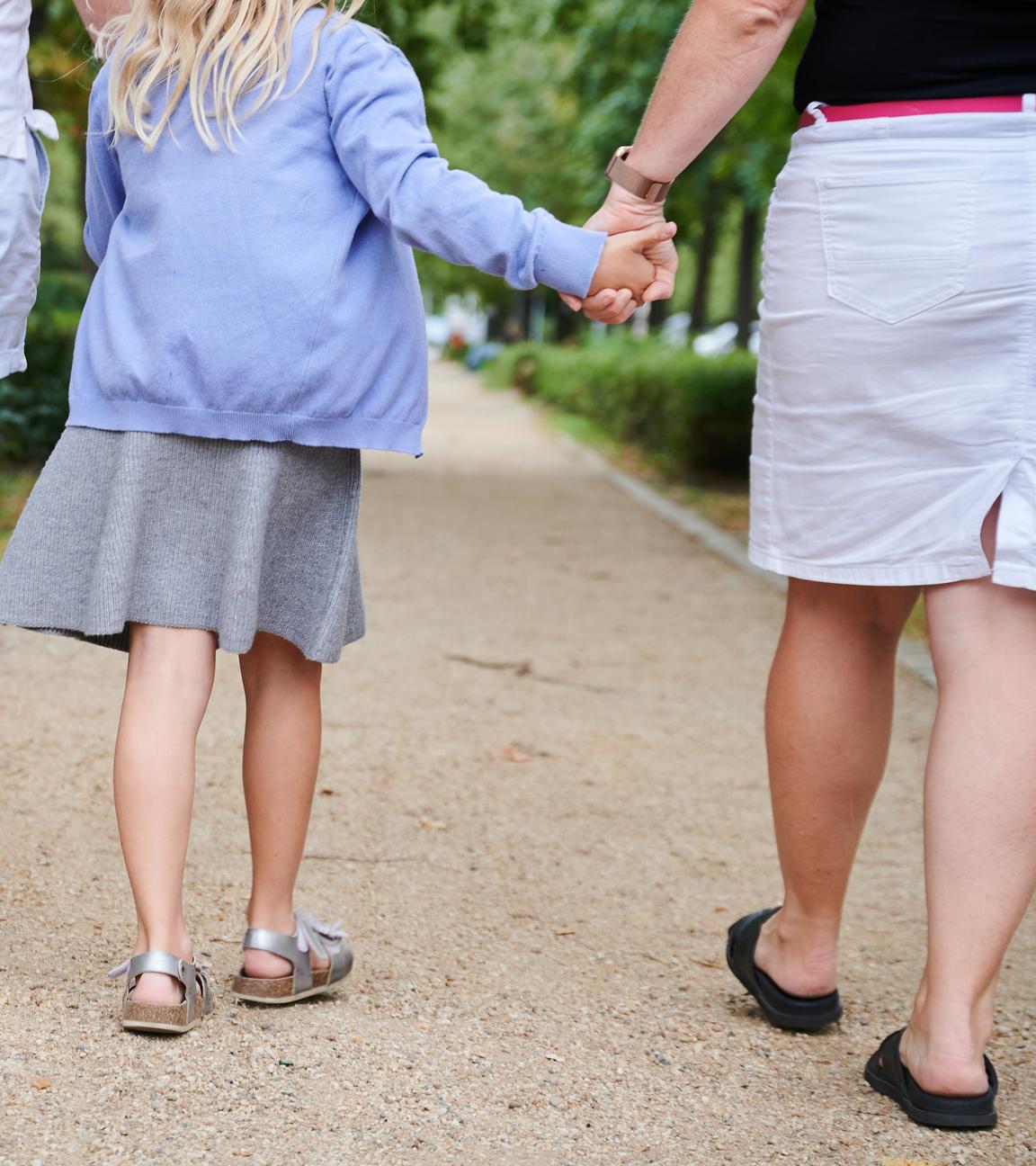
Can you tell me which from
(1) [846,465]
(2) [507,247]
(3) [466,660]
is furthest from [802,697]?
(3) [466,660]

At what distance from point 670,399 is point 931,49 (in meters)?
11.1

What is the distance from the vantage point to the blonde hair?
2.12 m

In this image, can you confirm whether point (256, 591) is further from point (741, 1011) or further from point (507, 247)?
point (741, 1011)

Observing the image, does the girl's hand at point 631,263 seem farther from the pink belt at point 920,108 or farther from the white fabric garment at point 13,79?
the white fabric garment at point 13,79

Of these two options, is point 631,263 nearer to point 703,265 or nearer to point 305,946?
point 305,946

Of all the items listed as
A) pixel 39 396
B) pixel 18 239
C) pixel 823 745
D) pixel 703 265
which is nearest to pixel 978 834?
pixel 823 745

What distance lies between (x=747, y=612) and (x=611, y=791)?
2929 millimetres

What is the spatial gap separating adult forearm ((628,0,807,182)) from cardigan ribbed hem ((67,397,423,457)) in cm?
60

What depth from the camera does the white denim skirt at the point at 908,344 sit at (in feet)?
6.81

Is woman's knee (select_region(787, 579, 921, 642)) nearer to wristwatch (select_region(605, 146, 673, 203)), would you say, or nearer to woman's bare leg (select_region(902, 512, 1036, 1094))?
woman's bare leg (select_region(902, 512, 1036, 1094))

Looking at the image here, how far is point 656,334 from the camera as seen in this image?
2102 cm

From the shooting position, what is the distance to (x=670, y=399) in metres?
13.2

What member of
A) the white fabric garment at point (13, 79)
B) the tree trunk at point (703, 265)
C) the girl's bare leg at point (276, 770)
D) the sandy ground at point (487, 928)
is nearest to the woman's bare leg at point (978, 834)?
the sandy ground at point (487, 928)

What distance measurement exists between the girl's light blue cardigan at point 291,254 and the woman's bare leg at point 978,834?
771mm
